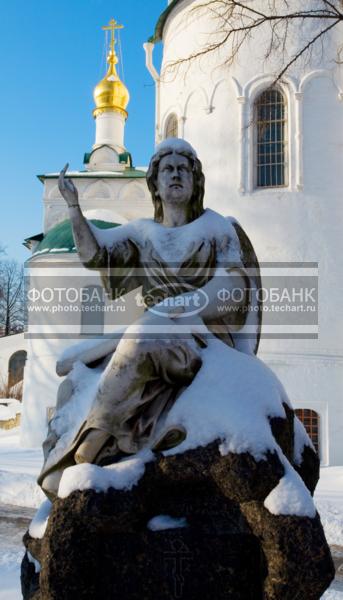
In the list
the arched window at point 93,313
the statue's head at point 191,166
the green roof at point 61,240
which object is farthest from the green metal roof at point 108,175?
the statue's head at point 191,166

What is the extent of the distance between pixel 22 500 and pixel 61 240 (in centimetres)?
902

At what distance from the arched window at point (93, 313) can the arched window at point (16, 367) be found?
20199mm

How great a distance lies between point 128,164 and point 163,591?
23598 millimetres

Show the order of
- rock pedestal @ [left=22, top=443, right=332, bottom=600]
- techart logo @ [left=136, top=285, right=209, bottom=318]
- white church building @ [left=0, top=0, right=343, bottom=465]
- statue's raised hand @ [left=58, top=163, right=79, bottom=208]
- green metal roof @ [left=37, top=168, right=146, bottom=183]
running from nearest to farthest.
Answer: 1. rock pedestal @ [left=22, top=443, right=332, bottom=600]
2. techart logo @ [left=136, top=285, right=209, bottom=318]
3. statue's raised hand @ [left=58, top=163, right=79, bottom=208]
4. white church building @ [left=0, top=0, right=343, bottom=465]
5. green metal roof @ [left=37, top=168, right=146, bottom=183]

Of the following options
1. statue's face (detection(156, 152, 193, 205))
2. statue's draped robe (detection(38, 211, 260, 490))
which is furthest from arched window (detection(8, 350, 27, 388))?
statue's face (detection(156, 152, 193, 205))

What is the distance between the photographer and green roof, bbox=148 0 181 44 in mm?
15677

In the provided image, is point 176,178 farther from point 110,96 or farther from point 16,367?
point 16,367

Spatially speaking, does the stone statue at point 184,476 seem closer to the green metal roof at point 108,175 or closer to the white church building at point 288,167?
the white church building at point 288,167

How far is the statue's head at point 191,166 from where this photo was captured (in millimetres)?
3395

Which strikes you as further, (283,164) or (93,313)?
(93,313)

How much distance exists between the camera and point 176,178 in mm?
3387

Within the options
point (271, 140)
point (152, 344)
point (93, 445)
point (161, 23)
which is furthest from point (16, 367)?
point (152, 344)

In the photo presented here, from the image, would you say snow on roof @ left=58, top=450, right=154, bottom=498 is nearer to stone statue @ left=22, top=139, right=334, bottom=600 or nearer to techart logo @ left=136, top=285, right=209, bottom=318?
stone statue @ left=22, top=139, right=334, bottom=600

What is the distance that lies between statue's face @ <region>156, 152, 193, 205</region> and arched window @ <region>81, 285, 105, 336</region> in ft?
44.1
